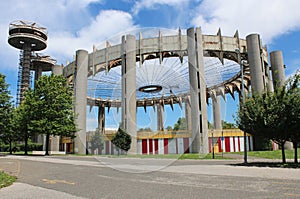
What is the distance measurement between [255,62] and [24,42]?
2570 inches

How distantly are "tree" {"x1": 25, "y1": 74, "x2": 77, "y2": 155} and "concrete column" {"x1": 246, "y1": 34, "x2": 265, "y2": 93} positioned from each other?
3136 centimetres

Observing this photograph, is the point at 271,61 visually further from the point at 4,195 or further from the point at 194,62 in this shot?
the point at 4,195

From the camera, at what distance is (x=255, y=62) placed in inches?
1795

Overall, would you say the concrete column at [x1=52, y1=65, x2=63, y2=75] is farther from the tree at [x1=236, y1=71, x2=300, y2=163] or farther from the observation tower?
the tree at [x1=236, y1=71, x2=300, y2=163]

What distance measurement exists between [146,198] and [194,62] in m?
32.7

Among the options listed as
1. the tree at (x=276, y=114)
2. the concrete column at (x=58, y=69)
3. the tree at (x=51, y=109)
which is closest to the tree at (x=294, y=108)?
the tree at (x=276, y=114)

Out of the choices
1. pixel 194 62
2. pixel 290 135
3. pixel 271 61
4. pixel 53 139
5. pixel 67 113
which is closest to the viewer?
pixel 290 135

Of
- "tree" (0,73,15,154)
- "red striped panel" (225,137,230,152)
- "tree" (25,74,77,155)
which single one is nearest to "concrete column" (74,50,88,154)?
"tree" (25,74,77,155)

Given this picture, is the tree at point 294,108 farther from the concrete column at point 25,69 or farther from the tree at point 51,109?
the concrete column at point 25,69

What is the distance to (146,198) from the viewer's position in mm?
8680

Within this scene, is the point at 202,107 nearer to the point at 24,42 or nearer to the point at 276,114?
the point at 276,114

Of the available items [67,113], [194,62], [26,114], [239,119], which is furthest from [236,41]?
[26,114]

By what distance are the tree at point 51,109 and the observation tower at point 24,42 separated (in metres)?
37.4

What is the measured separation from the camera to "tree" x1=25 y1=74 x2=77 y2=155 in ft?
130
